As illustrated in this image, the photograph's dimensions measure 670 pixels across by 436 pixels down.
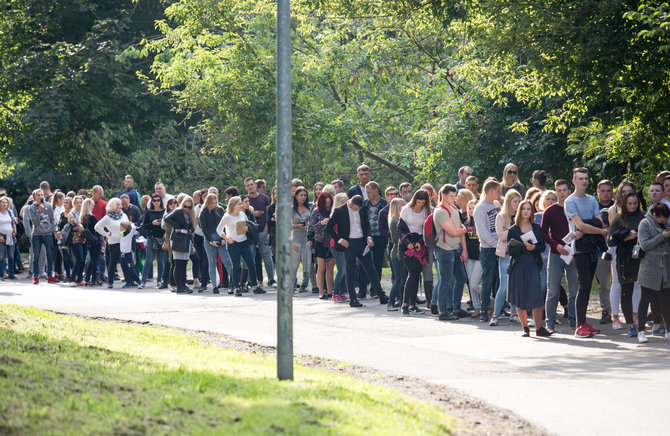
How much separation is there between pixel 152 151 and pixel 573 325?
77.5 ft

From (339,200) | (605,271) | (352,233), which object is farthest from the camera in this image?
(339,200)

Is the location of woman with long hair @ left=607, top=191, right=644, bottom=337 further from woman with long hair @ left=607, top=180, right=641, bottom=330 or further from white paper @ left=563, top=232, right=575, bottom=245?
white paper @ left=563, top=232, right=575, bottom=245

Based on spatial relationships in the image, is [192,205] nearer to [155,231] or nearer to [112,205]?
[155,231]

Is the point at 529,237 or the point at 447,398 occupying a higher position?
the point at 529,237

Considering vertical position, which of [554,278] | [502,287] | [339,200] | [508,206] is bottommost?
[502,287]

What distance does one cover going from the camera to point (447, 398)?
8.13m

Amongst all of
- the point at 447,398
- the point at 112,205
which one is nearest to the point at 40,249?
the point at 112,205

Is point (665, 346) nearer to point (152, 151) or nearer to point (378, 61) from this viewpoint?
point (378, 61)

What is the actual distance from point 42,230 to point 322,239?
28.4 feet

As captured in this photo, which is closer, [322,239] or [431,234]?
[431,234]

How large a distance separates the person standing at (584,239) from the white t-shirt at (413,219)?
2.76 metres

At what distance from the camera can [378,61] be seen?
81.1ft

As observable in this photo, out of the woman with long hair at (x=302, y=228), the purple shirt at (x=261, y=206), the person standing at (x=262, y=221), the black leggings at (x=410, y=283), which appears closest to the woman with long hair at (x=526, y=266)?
the black leggings at (x=410, y=283)

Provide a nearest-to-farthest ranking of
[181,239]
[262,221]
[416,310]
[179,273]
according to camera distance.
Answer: [416,310]
[181,239]
[179,273]
[262,221]
